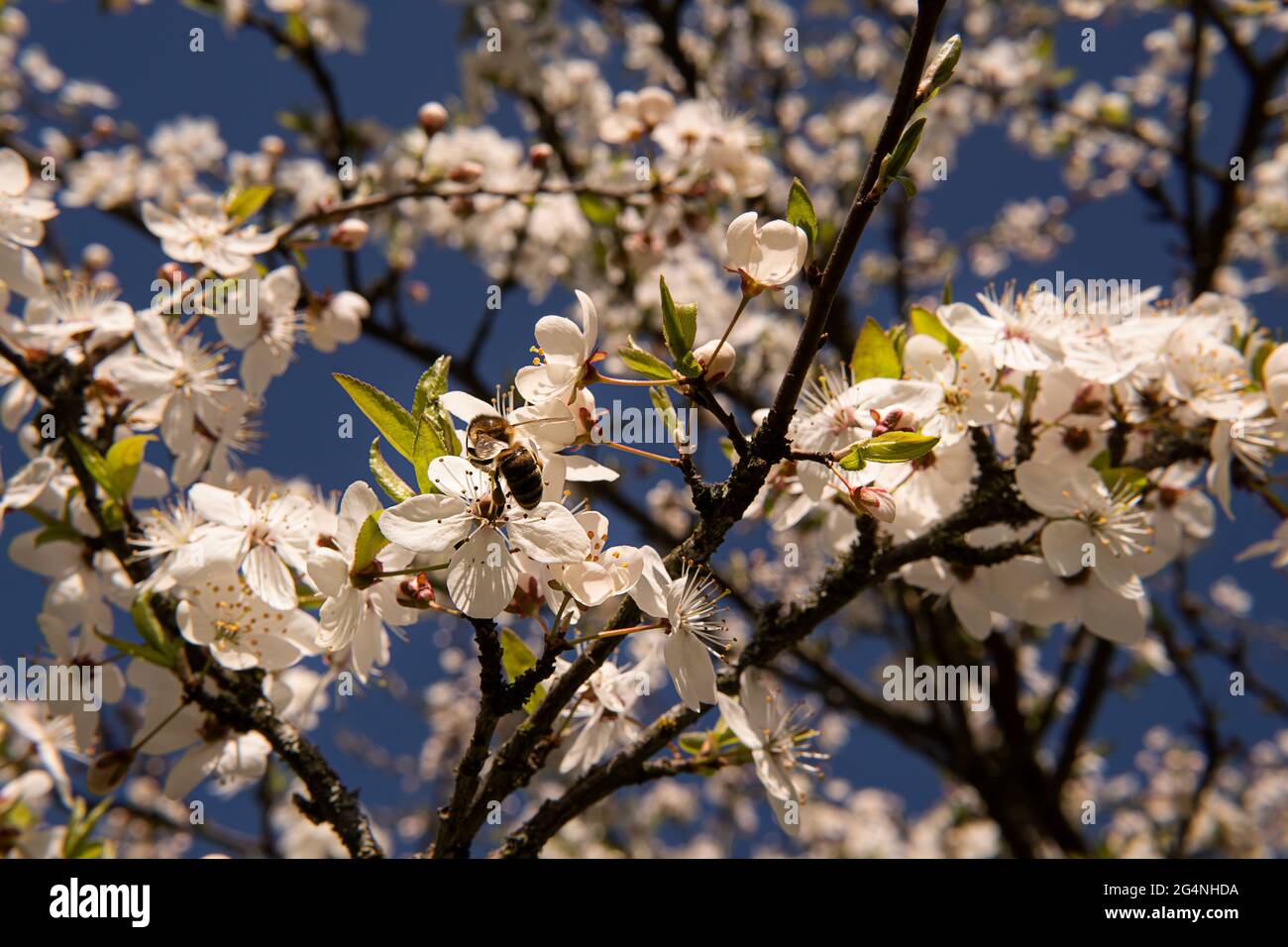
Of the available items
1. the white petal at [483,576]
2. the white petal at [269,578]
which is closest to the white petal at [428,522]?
the white petal at [483,576]

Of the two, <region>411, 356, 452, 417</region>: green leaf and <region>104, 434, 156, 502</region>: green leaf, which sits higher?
<region>104, 434, 156, 502</region>: green leaf

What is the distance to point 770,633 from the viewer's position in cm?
144

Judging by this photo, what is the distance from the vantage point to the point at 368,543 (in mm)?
1159

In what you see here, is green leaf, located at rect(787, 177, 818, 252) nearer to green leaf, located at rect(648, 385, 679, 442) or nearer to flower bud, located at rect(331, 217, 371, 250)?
green leaf, located at rect(648, 385, 679, 442)

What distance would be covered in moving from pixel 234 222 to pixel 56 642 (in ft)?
3.13

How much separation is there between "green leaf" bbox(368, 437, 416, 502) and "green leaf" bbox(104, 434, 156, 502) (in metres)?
0.66

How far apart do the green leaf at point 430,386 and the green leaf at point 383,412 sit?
0.02 meters

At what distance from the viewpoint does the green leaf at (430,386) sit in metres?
1.20

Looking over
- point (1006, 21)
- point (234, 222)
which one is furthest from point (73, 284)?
point (1006, 21)

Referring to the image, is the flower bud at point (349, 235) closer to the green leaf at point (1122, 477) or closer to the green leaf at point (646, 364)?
the green leaf at point (646, 364)

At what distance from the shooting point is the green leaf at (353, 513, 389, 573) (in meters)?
1.15

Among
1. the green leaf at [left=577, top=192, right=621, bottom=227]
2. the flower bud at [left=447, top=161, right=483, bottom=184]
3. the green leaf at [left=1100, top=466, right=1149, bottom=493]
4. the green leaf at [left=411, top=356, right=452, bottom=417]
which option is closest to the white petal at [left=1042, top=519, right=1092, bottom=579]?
the green leaf at [left=1100, top=466, right=1149, bottom=493]

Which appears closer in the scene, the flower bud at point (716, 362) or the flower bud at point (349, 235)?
the flower bud at point (716, 362)
